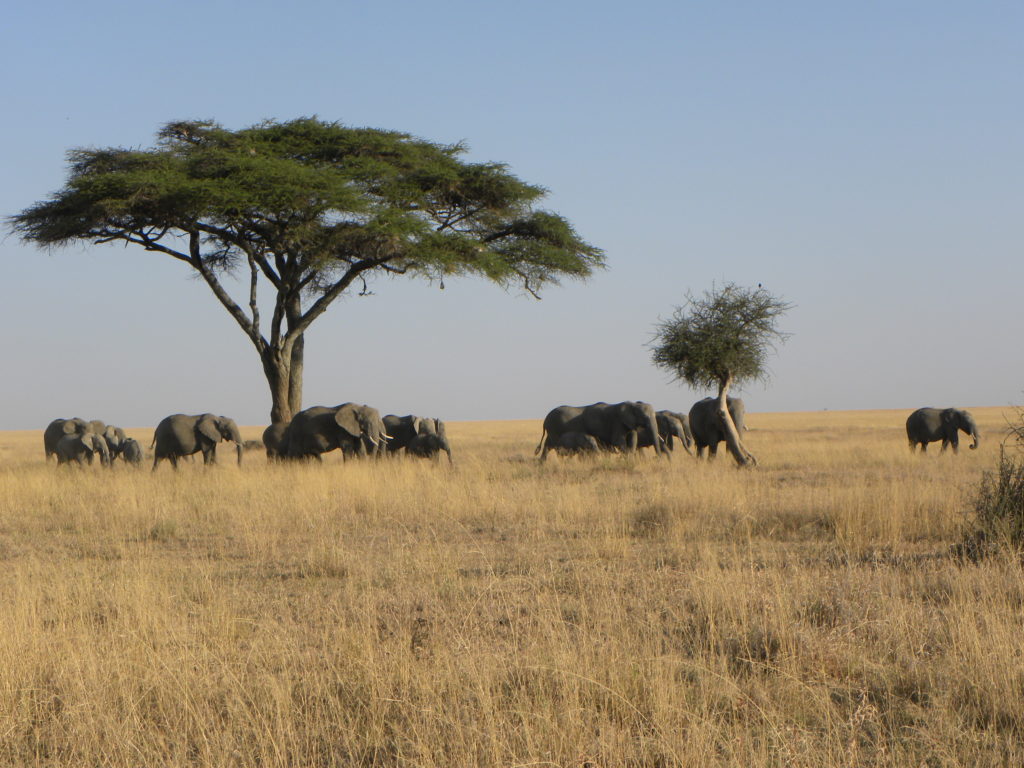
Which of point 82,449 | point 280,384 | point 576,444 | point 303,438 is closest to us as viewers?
point 303,438

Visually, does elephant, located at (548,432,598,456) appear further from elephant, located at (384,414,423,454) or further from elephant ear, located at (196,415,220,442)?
elephant ear, located at (196,415,220,442)

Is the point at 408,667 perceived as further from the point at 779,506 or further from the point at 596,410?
the point at 596,410

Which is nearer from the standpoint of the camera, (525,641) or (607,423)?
(525,641)

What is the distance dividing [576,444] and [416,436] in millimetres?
3833

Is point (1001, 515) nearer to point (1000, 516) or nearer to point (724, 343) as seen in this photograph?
point (1000, 516)

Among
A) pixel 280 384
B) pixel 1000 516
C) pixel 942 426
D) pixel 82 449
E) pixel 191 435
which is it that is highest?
pixel 280 384

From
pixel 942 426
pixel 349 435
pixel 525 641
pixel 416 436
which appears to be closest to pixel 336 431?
pixel 349 435

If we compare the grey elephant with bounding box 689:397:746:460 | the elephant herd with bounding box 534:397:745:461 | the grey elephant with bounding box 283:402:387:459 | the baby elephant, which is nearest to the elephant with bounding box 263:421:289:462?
the grey elephant with bounding box 283:402:387:459

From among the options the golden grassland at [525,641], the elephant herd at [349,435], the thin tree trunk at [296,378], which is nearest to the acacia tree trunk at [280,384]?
the thin tree trunk at [296,378]

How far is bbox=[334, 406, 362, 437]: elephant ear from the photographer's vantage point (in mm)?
23734

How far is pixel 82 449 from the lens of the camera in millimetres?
25312

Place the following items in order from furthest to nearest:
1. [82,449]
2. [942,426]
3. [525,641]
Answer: [942,426] < [82,449] < [525,641]

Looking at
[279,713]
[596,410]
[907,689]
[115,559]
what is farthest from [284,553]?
[596,410]

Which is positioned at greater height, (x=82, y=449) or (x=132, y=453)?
(x=82, y=449)
